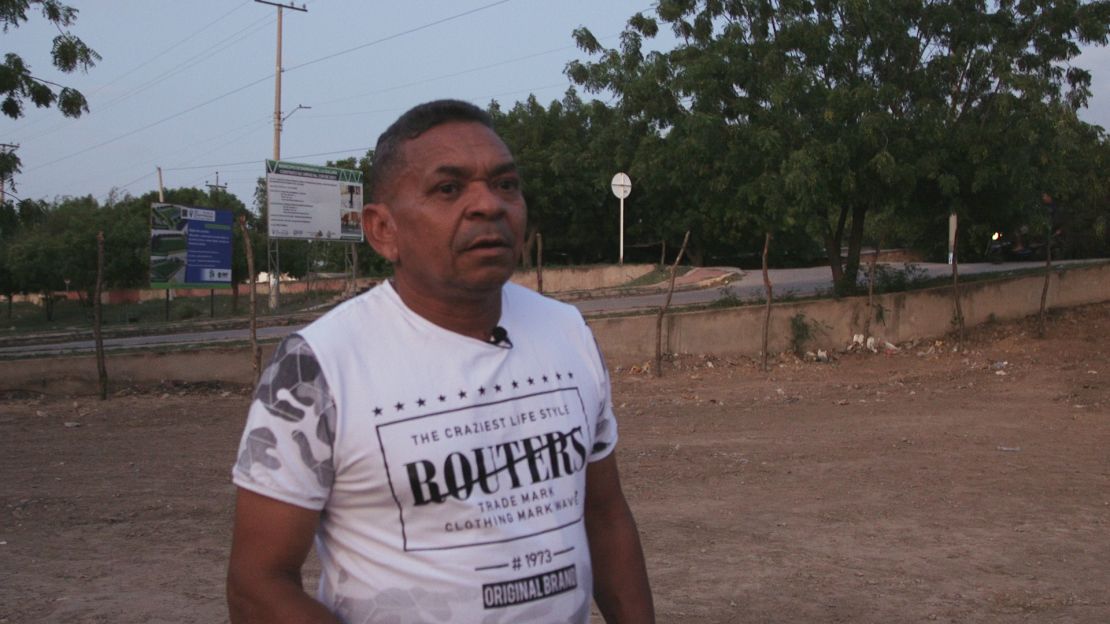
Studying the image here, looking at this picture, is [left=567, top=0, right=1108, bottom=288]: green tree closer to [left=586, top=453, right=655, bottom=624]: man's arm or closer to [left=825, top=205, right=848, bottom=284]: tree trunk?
[left=825, top=205, right=848, bottom=284]: tree trunk

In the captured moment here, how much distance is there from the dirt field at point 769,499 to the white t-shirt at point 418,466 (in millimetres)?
3849

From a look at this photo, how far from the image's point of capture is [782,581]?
6.14 meters

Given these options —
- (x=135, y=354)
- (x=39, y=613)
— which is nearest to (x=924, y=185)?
(x=135, y=354)

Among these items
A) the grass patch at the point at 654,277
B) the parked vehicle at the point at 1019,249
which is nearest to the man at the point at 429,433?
the grass patch at the point at 654,277

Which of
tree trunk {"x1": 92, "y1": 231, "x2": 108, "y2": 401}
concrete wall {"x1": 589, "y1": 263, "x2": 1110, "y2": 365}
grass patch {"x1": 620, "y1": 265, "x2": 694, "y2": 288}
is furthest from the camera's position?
grass patch {"x1": 620, "y1": 265, "x2": 694, "y2": 288}

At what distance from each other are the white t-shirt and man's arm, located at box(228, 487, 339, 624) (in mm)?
34

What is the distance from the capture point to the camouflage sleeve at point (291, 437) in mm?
1705

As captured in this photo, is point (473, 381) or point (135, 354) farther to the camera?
point (135, 354)

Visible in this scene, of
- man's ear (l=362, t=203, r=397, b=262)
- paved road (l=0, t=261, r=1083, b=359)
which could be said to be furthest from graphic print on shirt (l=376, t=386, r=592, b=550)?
Answer: paved road (l=0, t=261, r=1083, b=359)

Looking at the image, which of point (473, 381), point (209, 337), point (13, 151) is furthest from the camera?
point (209, 337)

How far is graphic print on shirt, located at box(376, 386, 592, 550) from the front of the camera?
1.77 m

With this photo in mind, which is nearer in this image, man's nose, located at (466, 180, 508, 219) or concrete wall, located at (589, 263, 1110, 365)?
man's nose, located at (466, 180, 508, 219)

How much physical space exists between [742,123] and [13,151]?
10904mm

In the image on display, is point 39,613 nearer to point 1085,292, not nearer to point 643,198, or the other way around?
point 1085,292
